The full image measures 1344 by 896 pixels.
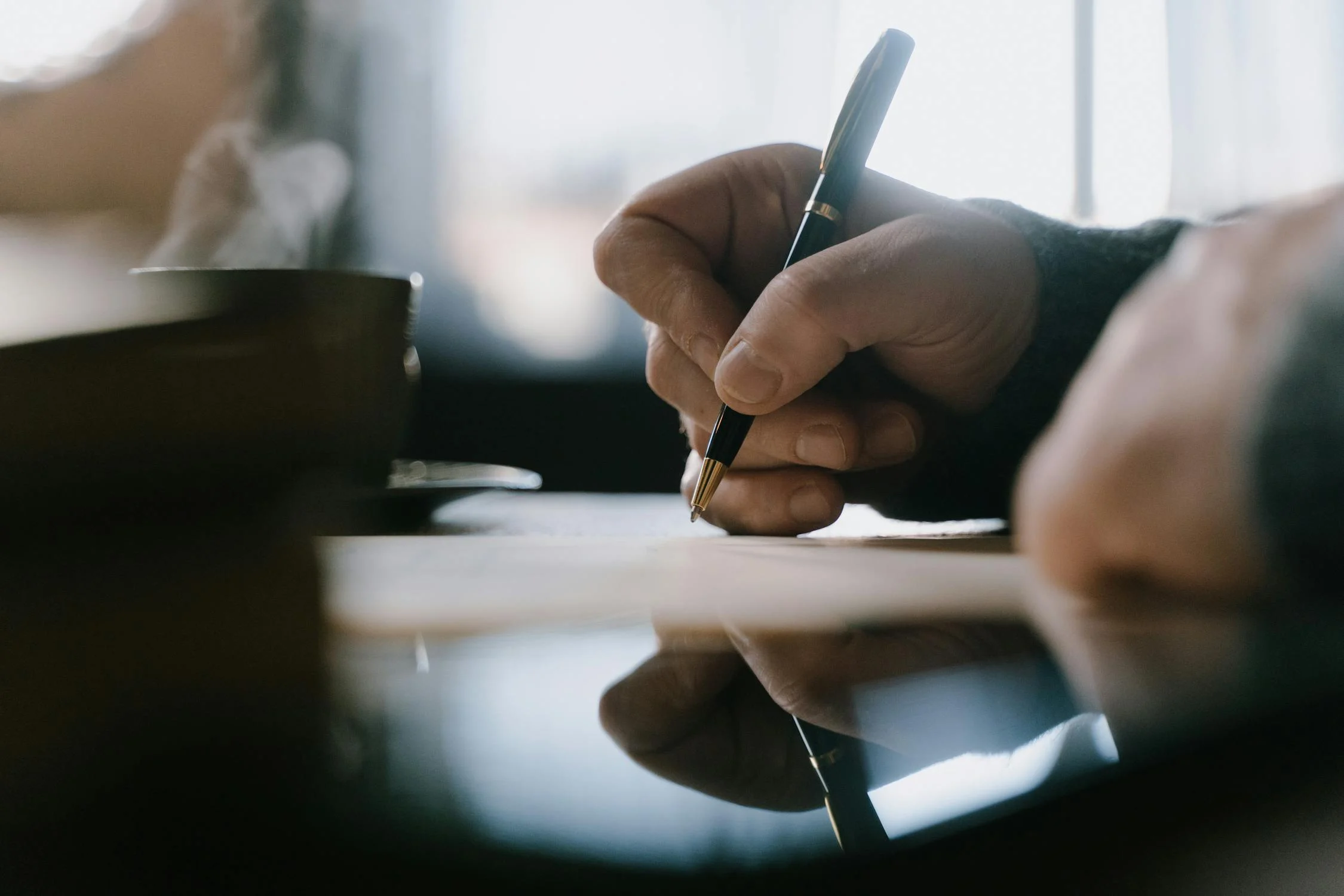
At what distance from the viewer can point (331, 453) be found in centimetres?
38

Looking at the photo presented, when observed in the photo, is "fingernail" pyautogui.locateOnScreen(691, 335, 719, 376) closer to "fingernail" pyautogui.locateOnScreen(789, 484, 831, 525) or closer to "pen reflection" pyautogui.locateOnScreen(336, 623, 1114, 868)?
"fingernail" pyautogui.locateOnScreen(789, 484, 831, 525)

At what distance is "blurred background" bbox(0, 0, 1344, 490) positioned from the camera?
128 cm

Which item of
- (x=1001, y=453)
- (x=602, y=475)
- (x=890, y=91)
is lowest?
(x=602, y=475)

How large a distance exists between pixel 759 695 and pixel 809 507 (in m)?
0.32

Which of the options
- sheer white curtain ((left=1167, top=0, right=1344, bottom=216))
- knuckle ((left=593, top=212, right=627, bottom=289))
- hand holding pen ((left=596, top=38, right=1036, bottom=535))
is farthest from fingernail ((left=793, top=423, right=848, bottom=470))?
sheer white curtain ((left=1167, top=0, right=1344, bottom=216))

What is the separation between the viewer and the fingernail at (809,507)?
1.47 ft

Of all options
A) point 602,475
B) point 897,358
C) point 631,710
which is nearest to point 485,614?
point 631,710

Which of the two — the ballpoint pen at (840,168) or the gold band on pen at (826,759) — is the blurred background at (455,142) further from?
the gold band on pen at (826,759)

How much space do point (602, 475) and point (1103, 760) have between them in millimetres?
1154

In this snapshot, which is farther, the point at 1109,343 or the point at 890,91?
the point at 890,91

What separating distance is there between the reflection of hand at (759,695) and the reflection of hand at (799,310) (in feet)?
0.69

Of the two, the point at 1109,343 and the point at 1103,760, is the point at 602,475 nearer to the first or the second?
the point at 1109,343

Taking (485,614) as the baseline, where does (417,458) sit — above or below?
below

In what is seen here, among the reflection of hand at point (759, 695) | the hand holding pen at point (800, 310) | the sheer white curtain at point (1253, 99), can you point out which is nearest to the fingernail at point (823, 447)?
the hand holding pen at point (800, 310)
